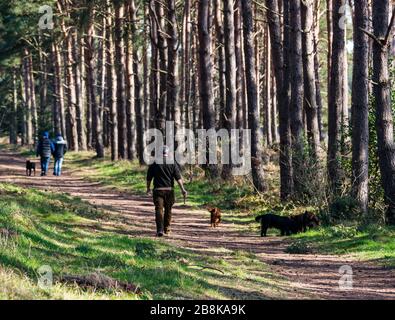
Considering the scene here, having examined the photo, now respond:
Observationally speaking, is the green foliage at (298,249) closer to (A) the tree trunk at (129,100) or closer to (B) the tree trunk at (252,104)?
(B) the tree trunk at (252,104)

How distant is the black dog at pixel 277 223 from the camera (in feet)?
52.7

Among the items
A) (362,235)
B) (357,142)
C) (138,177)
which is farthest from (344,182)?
(138,177)

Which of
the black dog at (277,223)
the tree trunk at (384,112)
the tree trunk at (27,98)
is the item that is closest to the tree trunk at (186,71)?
the tree trunk at (27,98)

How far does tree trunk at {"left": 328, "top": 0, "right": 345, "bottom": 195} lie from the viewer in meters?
18.1

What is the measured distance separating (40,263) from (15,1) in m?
28.8

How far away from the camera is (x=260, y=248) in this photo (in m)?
14.8

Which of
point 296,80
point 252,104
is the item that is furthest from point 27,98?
point 296,80

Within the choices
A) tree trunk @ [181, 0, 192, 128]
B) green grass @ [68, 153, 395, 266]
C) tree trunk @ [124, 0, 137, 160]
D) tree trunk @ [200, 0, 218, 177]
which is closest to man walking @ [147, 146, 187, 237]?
green grass @ [68, 153, 395, 266]

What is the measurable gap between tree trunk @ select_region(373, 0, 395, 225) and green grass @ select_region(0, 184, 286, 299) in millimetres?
4084

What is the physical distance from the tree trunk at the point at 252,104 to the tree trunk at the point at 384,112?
21.3 ft

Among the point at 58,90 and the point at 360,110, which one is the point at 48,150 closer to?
the point at 360,110

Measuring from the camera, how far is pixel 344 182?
17812 mm
